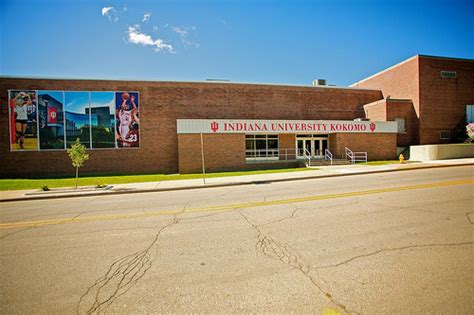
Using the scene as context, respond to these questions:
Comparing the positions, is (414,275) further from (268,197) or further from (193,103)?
(193,103)

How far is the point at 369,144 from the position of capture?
22.8 metres

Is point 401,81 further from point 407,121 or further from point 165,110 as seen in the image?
point 165,110

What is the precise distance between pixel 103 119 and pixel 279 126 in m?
17.1

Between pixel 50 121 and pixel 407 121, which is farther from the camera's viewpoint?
pixel 407 121

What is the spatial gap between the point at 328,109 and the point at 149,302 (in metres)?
27.6

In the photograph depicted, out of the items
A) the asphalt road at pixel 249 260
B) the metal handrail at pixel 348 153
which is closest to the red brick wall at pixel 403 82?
the metal handrail at pixel 348 153

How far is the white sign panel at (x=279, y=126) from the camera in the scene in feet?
62.2

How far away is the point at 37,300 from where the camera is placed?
2744 millimetres

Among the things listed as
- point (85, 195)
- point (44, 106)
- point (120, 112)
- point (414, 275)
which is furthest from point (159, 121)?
point (414, 275)

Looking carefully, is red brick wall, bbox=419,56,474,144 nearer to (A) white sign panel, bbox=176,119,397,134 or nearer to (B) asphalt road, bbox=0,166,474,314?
(A) white sign panel, bbox=176,119,397,134

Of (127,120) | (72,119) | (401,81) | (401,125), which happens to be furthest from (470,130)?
(72,119)

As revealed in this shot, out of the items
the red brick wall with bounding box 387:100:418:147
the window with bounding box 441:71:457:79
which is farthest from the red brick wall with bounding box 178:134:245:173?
the window with bounding box 441:71:457:79

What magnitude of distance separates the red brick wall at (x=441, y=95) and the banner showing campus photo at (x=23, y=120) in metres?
40.6

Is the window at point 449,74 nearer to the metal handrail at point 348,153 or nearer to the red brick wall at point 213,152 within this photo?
the metal handrail at point 348,153
